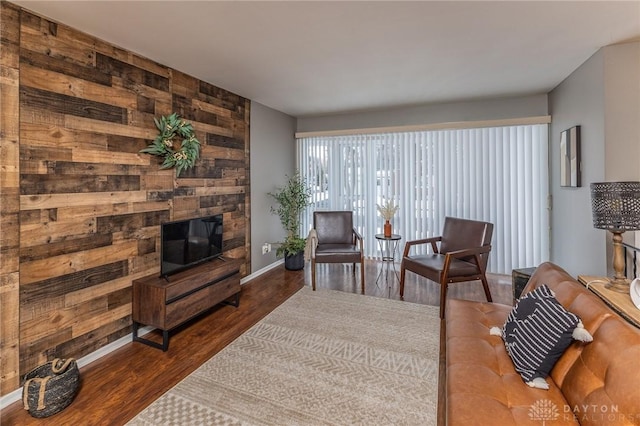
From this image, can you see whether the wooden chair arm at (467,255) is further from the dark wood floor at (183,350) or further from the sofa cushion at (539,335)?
the sofa cushion at (539,335)

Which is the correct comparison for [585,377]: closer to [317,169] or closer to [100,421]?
[100,421]

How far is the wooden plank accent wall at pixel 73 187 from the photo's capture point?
1937 millimetres

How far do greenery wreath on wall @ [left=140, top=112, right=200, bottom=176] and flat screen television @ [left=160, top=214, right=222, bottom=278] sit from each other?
57cm

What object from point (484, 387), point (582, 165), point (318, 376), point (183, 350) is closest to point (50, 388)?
point (183, 350)

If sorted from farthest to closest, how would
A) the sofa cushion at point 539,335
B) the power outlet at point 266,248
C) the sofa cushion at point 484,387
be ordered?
the power outlet at point 266,248 < the sofa cushion at point 539,335 < the sofa cushion at point 484,387

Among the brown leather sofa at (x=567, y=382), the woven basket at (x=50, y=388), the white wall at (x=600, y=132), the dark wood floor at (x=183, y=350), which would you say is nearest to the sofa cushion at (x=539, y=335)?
the brown leather sofa at (x=567, y=382)

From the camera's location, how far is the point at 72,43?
2.22m

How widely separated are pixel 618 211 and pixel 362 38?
83.1 inches

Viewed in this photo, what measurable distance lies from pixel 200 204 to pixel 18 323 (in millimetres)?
1756

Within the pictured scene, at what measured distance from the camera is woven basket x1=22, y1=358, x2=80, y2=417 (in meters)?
1.78

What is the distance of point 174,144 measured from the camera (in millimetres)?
2992

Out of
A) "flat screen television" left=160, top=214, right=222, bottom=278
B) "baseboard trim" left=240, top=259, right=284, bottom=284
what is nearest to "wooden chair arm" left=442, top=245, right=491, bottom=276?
"flat screen television" left=160, top=214, right=222, bottom=278

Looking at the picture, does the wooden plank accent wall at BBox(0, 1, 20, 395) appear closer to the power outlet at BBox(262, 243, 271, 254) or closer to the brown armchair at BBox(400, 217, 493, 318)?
the power outlet at BBox(262, 243, 271, 254)

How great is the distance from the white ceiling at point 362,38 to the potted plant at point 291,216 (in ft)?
5.66
